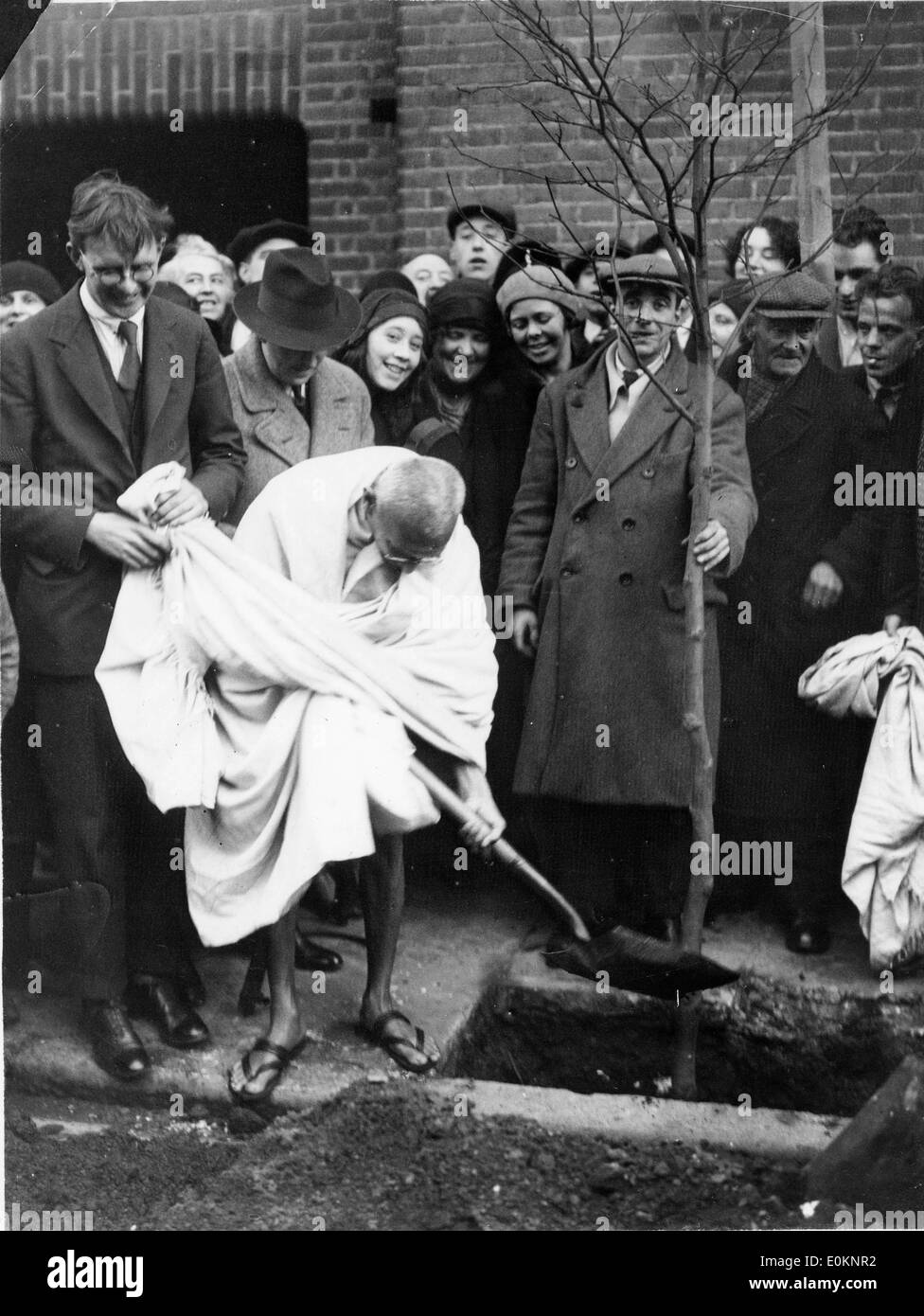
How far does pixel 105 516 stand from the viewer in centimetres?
615

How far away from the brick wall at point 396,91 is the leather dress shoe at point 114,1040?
108 inches

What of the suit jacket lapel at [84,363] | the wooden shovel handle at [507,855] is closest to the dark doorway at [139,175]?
the suit jacket lapel at [84,363]

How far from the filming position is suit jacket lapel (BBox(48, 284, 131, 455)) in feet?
20.1

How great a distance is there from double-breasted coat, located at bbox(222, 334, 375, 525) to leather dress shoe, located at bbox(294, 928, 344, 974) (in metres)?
1.50

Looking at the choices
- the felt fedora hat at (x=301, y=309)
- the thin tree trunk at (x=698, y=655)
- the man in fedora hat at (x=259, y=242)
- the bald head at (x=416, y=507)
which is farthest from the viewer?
the man in fedora hat at (x=259, y=242)

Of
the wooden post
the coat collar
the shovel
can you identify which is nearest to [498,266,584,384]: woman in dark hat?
the coat collar

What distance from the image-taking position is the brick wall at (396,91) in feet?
20.6

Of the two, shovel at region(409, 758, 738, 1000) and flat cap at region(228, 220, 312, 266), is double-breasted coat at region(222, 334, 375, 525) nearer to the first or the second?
flat cap at region(228, 220, 312, 266)

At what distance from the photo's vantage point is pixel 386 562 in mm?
6039

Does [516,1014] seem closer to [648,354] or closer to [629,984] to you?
[629,984]

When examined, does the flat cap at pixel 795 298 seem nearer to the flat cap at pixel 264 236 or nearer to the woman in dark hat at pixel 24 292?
the flat cap at pixel 264 236

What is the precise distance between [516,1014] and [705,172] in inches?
121

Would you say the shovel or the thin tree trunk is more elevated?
the thin tree trunk

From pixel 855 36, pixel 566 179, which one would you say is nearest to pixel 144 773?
pixel 566 179
